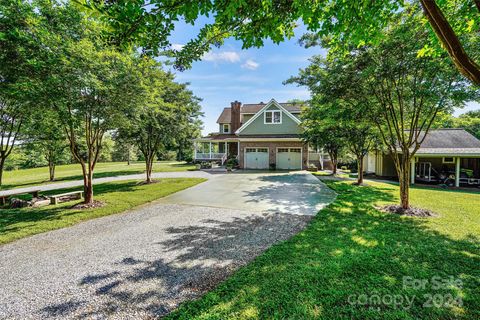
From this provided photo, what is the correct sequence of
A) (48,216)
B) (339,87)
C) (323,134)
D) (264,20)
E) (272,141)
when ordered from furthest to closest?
(272,141) → (323,134) → (339,87) → (48,216) → (264,20)

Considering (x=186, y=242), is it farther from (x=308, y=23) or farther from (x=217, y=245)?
(x=308, y=23)

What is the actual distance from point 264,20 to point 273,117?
61.9 feet

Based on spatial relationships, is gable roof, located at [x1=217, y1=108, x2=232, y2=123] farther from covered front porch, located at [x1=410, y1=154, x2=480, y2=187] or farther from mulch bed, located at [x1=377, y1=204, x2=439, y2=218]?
mulch bed, located at [x1=377, y1=204, x2=439, y2=218]

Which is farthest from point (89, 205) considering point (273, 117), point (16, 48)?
point (273, 117)

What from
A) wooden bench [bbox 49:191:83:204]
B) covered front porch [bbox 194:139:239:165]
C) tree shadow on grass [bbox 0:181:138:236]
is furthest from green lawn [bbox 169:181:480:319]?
covered front porch [bbox 194:139:239:165]

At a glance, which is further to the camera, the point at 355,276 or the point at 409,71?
the point at 409,71

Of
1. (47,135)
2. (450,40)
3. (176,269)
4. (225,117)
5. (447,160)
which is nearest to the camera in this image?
(450,40)

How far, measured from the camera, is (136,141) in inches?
578

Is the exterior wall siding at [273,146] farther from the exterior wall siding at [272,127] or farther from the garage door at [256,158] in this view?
the exterior wall siding at [272,127]

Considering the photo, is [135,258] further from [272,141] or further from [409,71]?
[272,141]

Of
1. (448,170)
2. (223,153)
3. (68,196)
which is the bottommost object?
(68,196)

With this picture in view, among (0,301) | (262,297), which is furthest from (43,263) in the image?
(262,297)

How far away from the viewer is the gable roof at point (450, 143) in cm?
1482

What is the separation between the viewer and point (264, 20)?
10.6ft
